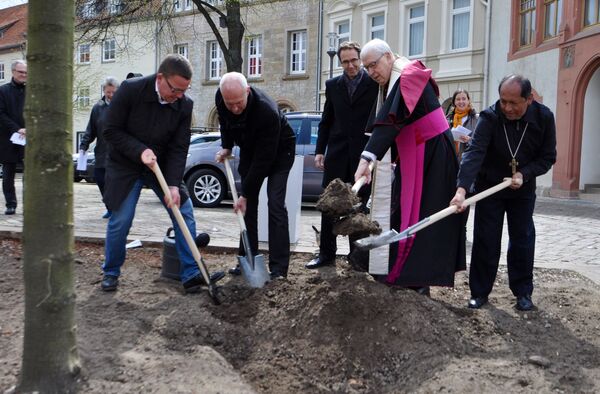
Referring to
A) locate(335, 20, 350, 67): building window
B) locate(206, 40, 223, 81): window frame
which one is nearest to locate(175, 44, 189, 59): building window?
locate(206, 40, 223, 81): window frame

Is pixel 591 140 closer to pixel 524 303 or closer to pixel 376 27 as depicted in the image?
pixel 376 27

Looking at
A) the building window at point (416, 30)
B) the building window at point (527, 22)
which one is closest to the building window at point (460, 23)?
the building window at point (416, 30)

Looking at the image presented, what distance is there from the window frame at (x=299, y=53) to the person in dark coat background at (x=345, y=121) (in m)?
23.1

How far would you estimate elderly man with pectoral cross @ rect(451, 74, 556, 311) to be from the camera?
440 centimetres

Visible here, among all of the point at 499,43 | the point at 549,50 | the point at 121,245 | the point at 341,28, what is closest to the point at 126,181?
the point at 121,245

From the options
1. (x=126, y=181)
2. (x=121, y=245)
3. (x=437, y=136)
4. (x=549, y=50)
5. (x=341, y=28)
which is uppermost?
(x=341, y=28)

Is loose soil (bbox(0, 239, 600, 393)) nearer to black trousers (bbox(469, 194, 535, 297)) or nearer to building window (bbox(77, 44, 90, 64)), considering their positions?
black trousers (bbox(469, 194, 535, 297))

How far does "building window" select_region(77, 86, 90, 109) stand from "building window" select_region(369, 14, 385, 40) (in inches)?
659

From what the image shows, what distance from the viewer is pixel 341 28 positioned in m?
27.2

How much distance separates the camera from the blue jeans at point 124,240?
4.65 meters

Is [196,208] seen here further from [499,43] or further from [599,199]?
[499,43]

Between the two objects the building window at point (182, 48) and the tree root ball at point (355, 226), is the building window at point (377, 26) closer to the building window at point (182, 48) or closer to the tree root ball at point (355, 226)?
the building window at point (182, 48)

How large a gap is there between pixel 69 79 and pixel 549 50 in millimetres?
17378

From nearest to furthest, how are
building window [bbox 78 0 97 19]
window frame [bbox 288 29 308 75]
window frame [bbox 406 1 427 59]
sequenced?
building window [bbox 78 0 97 19] < window frame [bbox 406 1 427 59] < window frame [bbox 288 29 308 75]
